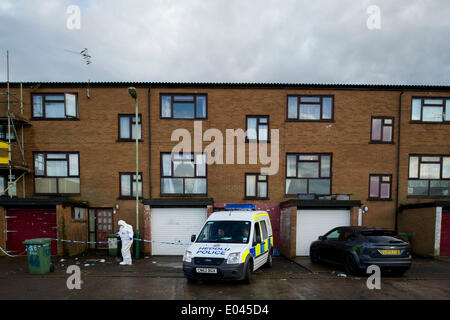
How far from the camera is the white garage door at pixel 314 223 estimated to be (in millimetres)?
11320

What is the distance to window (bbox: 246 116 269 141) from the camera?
12.8 metres

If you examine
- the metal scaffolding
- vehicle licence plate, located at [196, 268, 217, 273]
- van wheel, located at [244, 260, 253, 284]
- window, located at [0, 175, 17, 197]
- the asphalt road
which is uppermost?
the metal scaffolding

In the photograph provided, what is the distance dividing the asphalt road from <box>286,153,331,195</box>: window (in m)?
4.53

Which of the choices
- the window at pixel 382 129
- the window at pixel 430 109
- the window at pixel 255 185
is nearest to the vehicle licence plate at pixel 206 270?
the window at pixel 255 185

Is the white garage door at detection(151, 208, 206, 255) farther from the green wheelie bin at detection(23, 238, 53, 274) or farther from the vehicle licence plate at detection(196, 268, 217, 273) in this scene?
the vehicle licence plate at detection(196, 268, 217, 273)

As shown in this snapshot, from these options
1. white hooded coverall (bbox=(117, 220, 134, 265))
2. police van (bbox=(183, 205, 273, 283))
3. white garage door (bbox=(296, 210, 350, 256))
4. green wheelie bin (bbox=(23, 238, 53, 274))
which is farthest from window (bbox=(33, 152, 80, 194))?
white garage door (bbox=(296, 210, 350, 256))

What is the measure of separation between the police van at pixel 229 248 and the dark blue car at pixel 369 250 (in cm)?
245

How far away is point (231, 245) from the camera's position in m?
7.03

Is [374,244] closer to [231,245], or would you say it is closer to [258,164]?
[231,245]

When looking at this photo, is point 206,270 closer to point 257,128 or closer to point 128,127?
point 257,128

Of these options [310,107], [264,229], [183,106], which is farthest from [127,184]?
[310,107]

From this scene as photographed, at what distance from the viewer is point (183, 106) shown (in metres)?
12.8

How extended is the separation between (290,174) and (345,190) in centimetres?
292

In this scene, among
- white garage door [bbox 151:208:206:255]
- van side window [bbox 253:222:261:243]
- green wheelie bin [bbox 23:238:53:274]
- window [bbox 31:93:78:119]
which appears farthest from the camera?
window [bbox 31:93:78:119]
